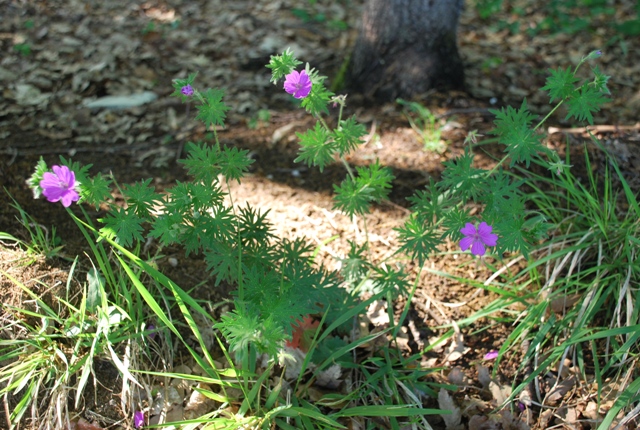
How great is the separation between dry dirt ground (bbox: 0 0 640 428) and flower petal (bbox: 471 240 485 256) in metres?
0.71

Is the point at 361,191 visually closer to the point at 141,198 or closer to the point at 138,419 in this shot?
the point at 141,198

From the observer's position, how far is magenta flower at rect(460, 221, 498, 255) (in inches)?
64.3

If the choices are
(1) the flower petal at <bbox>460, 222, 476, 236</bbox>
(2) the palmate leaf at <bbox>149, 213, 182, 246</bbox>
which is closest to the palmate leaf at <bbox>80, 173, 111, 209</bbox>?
(2) the palmate leaf at <bbox>149, 213, 182, 246</bbox>

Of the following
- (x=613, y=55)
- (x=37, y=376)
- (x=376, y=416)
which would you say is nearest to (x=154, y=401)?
(x=37, y=376)

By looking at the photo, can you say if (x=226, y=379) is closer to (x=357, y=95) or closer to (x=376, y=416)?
(x=376, y=416)

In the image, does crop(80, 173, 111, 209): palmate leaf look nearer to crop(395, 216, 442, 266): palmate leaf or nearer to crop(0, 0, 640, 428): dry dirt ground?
crop(0, 0, 640, 428): dry dirt ground

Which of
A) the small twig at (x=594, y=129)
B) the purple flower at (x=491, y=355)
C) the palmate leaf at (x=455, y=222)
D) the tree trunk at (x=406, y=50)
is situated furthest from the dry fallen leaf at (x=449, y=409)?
the tree trunk at (x=406, y=50)

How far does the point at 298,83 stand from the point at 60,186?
0.71 m

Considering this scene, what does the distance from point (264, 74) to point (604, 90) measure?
235 cm

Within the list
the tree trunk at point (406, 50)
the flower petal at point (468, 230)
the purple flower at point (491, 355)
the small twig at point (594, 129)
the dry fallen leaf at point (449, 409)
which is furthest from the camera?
the tree trunk at point (406, 50)

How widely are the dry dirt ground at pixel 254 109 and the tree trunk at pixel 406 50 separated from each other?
111mm

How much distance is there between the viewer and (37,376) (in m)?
1.91

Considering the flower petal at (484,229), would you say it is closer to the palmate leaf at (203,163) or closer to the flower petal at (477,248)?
the flower petal at (477,248)

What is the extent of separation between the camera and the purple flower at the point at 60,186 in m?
1.55
